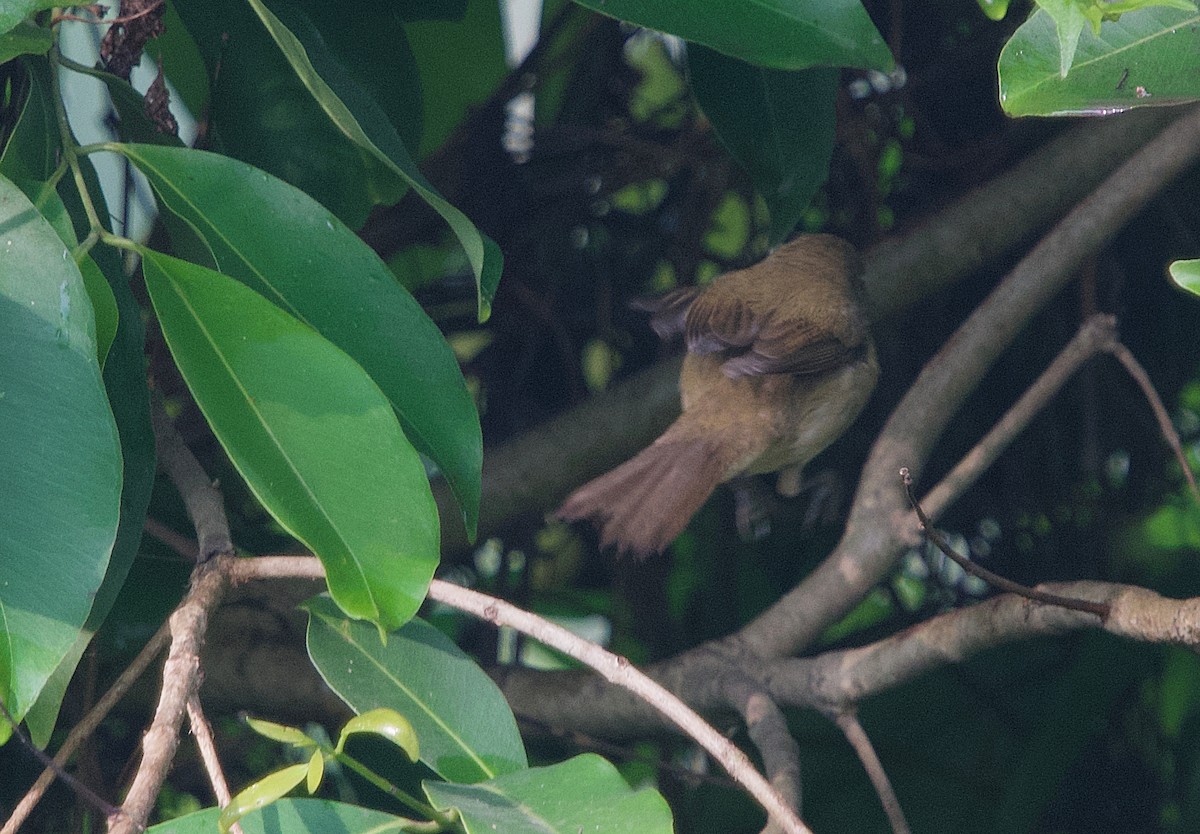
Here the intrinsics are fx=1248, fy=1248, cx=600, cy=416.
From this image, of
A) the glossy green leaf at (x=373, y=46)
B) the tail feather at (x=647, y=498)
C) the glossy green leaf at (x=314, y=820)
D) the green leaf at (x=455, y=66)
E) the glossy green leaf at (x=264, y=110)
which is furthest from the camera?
the green leaf at (x=455, y=66)

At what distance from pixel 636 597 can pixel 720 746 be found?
1.31 meters

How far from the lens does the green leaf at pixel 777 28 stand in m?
1.11

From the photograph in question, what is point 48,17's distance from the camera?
3.57ft

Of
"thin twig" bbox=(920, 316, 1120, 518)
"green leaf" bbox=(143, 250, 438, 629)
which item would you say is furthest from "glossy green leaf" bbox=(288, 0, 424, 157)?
"thin twig" bbox=(920, 316, 1120, 518)

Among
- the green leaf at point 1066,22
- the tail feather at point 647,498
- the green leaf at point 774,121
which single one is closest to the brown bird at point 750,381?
the tail feather at point 647,498

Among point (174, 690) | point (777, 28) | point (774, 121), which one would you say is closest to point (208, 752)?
point (174, 690)

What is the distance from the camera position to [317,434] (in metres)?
0.96

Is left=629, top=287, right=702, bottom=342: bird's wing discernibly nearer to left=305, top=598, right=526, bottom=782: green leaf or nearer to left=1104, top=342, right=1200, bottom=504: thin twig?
left=1104, top=342, right=1200, bottom=504: thin twig

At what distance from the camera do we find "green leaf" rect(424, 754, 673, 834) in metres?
0.86

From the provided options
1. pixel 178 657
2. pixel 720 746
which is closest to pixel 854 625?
pixel 720 746

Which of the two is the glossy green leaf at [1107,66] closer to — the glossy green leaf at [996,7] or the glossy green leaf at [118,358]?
the glossy green leaf at [996,7]

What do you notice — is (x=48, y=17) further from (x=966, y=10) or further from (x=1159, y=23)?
(x=966, y=10)

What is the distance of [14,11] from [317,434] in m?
0.36

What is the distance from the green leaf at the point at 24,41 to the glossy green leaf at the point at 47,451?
134 millimetres
